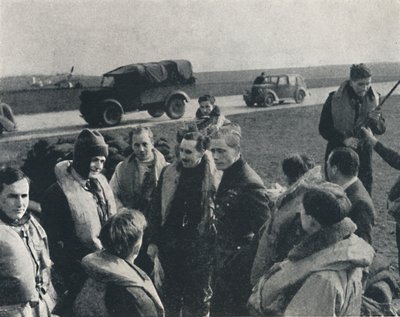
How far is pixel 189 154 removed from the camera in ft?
8.74

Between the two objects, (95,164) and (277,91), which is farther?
(277,91)

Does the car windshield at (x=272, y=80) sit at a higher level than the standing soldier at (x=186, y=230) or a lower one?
higher

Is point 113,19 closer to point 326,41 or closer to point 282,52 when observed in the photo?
point 282,52

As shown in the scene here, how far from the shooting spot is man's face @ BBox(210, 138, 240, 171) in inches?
101

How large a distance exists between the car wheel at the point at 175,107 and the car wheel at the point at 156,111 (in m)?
0.22

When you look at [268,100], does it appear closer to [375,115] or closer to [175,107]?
[175,107]

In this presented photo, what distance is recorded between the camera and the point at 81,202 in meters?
2.47

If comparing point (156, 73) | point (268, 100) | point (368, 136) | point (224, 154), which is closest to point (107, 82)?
point (156, 73)

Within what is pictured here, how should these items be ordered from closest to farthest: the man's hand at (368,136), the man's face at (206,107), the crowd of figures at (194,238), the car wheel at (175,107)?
the crowd of figures at (194,238), the man's hand at (368,136), the man's face at (206,107), the car wheel at (175,107)

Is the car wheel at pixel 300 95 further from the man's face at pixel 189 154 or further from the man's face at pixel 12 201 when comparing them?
the man's face at pixel 12 201

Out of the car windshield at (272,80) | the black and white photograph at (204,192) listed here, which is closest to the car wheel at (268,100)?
the car windshield at (272,80)

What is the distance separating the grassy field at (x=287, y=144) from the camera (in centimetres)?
439

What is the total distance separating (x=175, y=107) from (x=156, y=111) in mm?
365

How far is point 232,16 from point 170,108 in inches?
172
